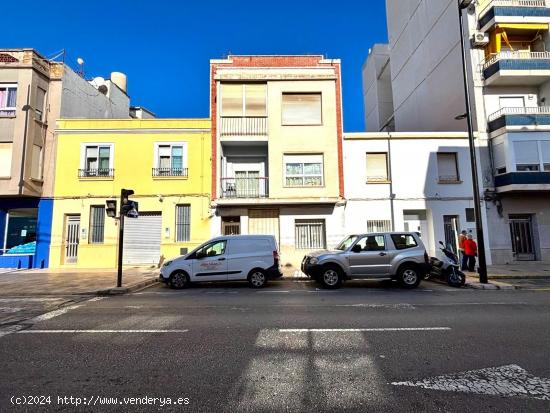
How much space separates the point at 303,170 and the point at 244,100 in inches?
192

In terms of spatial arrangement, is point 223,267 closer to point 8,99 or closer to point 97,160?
point 97,160

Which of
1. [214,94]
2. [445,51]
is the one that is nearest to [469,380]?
[214,94]

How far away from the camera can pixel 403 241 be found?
429 inches

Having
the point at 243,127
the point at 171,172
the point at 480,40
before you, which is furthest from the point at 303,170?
the point at 480,40

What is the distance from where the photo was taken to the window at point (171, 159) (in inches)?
680

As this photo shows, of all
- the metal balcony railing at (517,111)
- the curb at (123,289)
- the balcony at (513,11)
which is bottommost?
the curb at (123,289)

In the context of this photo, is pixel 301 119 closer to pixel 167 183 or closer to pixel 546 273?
pixel 167 183

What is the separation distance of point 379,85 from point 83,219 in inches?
1062

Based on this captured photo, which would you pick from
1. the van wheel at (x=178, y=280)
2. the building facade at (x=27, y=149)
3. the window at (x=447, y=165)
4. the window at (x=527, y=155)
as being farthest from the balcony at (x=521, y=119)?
the building facade at (x=27, y=149)

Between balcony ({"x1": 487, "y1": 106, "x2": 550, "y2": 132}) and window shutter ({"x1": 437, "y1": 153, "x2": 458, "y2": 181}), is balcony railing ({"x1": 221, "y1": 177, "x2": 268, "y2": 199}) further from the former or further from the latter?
balcony ({"x1": 487, "y1": 106, "x2": 550, "y2": 132})

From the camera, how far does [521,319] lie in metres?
6.20

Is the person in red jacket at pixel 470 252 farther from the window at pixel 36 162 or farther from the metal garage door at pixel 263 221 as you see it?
the window at pixel 36 162

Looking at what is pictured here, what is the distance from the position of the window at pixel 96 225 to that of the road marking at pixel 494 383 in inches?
669

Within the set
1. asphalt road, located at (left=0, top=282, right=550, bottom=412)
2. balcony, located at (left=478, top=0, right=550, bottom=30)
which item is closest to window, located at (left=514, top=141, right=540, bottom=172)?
balcony, located at (left=478, top=0, right=550, bottom=30)
